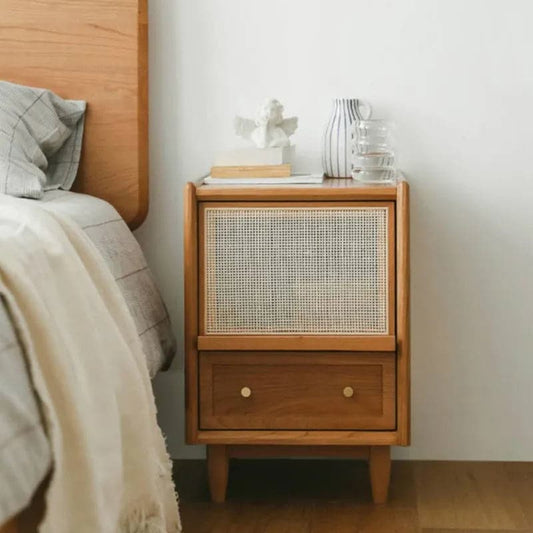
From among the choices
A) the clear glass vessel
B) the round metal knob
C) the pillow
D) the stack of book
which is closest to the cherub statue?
the stack of book

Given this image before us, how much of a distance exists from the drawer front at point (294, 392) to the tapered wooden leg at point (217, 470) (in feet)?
0.30

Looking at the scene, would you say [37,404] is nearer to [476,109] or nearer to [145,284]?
[145,284]

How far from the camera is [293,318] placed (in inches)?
84.0

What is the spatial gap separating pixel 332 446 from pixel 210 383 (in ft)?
0.94

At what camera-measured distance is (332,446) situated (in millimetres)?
2221

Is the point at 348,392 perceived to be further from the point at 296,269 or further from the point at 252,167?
the point at 252,167

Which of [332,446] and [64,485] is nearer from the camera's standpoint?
[64,485]

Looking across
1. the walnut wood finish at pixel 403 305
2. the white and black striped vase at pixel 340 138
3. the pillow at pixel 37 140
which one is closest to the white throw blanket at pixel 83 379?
the pillow at pixel 37 140

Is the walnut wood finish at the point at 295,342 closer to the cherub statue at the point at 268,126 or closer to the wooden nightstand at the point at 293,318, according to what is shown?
the wooden nightstand at the point at 293,318

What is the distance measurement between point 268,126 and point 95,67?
41 cm

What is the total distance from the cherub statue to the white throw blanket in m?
0.68

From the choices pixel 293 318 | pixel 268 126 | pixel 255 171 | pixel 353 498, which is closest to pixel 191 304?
pixel 293 318

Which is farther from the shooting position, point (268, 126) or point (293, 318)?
point (268, 126)

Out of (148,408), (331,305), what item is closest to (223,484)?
(331,305)
